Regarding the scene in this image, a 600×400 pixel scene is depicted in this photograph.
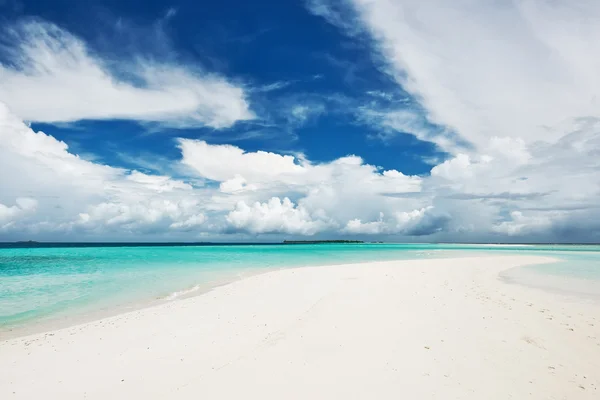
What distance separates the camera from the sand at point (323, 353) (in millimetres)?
6566

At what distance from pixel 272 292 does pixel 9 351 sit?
36.2 ft

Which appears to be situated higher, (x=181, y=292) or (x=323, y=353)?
(x=323, y=353)

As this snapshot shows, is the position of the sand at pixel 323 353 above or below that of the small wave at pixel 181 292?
above

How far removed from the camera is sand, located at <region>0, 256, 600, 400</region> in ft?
21.5

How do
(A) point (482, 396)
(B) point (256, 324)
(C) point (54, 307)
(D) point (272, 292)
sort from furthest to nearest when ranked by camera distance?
(D) point (272, 292) → (C) point (54, 307) → (B) point (256, 324) → (A) point (482, 396)

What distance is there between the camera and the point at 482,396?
6133 mm

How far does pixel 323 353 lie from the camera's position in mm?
8250

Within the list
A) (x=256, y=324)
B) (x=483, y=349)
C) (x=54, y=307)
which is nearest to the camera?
(x=483, y=349)

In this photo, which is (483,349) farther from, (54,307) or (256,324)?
(54,307)

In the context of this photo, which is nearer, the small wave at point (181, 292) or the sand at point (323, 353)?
the sand at point (323, 353)

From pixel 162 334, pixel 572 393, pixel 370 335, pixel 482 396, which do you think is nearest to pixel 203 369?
pixel 162 334

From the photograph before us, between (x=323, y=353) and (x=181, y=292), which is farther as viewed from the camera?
(x=181, y=292)

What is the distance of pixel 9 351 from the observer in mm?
9594

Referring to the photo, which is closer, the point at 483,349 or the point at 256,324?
the point at 483,349
